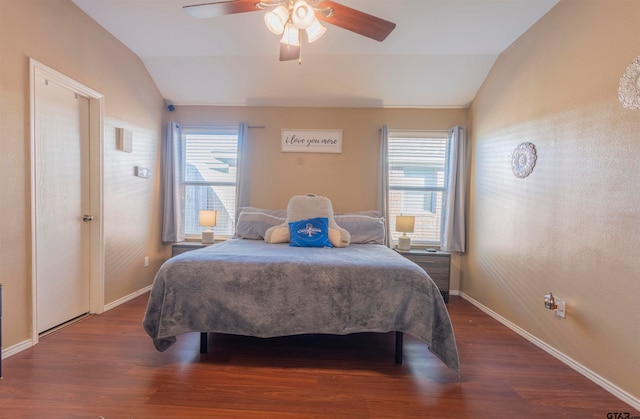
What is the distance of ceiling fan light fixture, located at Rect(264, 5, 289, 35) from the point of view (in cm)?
160

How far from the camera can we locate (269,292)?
1.74m

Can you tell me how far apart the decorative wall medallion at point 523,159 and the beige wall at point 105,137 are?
3830 millimetres

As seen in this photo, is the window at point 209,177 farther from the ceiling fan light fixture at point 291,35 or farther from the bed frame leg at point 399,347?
the bed frame leg at point 399,347

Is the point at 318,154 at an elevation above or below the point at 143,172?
above

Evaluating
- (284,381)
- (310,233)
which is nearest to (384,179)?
(310,233)

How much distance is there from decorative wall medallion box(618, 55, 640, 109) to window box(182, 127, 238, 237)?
3.53 metres

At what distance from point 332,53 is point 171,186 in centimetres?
248

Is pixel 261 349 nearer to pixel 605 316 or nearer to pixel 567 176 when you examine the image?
pixel 605 316

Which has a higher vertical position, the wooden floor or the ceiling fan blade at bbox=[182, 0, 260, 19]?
the ceiling fan blade at bbox=[182, 0, 260, 19]

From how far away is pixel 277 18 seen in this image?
1633 mm

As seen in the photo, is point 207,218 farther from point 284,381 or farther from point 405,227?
point 405,227

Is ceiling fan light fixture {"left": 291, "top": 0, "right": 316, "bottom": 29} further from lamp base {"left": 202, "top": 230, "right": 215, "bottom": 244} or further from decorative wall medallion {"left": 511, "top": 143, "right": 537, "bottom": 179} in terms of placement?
lamp base {"left": 202, "top": 230, "right": 215, "bottom": 244}

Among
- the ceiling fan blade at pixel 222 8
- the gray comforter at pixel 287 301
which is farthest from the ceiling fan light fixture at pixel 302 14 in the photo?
the gray comforter at pixel 287 301

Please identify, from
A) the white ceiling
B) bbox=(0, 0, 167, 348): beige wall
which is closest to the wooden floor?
bbox=(0, 0, 167, 348): beige wall
